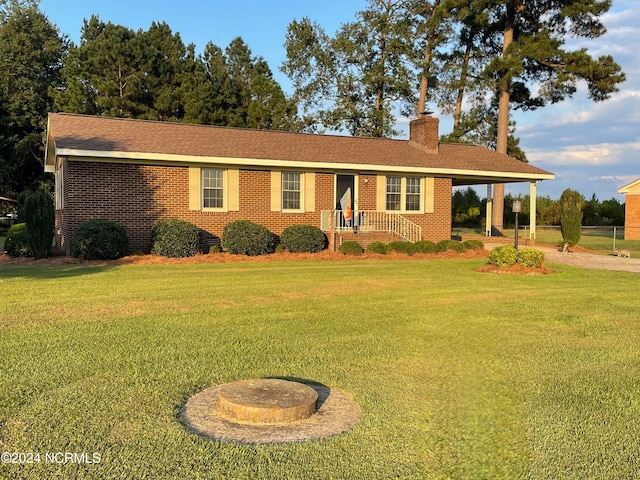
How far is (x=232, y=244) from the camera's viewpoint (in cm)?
1580

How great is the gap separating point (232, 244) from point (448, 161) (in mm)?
9691

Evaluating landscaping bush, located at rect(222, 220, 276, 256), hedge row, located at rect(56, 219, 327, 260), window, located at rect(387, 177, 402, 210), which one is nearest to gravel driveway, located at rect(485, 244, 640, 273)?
window, located at rect(387, 177, 402, 210)

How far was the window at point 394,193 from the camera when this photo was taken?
19.4 m

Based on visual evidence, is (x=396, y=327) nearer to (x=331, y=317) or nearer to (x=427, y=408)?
(x=331, y=317)

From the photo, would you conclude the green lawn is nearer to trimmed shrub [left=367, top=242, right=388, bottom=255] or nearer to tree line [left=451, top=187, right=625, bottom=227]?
trimmed shrub [left=367, top=242, right=388, bottom=255]

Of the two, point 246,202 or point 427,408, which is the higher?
point 246,202

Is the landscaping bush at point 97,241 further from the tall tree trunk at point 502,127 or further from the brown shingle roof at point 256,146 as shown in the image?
the tall tree trunk at point 502,127

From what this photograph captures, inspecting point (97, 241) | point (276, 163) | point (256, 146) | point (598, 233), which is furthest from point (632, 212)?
point (97, 241)

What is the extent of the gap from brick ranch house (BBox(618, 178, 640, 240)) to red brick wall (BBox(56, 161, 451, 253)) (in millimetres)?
24041

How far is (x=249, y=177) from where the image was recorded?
1714cm

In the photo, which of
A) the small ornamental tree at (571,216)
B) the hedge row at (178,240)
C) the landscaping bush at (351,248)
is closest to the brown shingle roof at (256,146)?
the small ornamental tree at (571,216)

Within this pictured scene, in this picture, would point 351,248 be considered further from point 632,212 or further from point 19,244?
point 632,212

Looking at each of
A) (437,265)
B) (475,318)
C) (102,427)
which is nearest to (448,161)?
(437,265)

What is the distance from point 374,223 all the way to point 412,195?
2163mm
